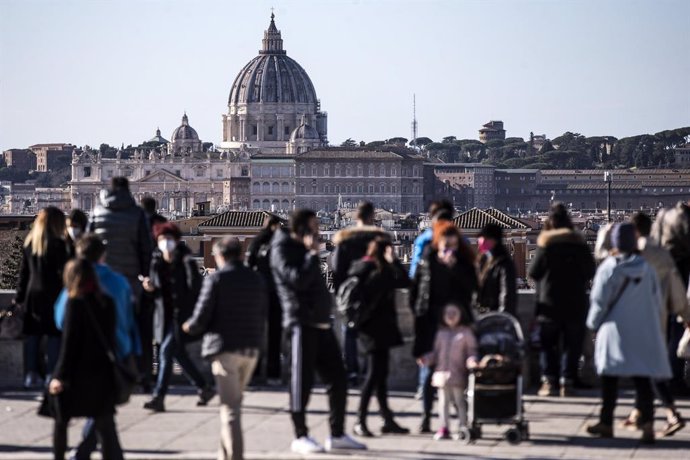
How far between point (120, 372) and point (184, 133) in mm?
180561

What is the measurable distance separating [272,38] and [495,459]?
17962 cm

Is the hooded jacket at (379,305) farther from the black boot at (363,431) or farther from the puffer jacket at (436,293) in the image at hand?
the black boot at (363,431)

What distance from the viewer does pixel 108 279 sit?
870 centimetres

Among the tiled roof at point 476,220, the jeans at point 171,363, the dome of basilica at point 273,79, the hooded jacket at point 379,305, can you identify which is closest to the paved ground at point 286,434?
the jeans at point 171,363

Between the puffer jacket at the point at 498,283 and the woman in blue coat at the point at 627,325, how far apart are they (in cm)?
80

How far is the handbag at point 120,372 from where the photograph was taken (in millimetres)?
8438

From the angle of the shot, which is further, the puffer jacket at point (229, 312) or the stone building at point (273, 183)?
the stone building at point (273, 183)

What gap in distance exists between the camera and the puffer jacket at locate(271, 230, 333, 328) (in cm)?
928

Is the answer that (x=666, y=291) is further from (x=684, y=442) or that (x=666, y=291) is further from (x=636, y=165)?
(x=636, y=165)

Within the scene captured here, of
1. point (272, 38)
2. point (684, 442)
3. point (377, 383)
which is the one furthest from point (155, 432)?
point (272, 38)

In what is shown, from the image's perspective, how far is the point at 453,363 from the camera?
951 cm

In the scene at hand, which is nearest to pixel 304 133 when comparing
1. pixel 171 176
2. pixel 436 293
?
pixel 171 176

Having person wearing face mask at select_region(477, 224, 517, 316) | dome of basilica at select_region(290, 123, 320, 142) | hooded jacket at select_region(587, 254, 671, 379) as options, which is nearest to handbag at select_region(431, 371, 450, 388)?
hooded jacket at select_region(587, 254, 671, 379)

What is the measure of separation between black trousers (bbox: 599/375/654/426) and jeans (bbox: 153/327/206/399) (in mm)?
2146
